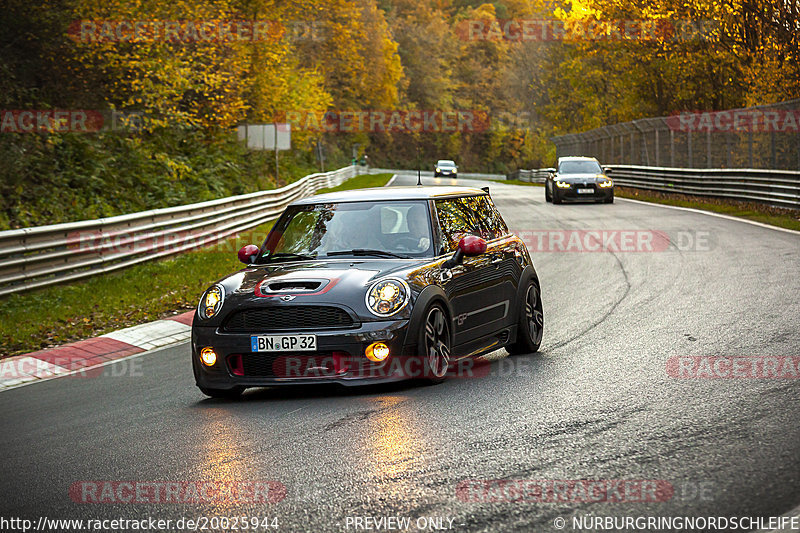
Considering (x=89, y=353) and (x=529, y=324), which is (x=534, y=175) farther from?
(x=529, y=324)

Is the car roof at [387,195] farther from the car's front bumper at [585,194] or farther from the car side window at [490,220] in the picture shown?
the car's front bumper at [585,194]

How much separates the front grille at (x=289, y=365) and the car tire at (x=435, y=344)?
0.69 m

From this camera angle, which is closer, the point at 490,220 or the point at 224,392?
the point at 224,392

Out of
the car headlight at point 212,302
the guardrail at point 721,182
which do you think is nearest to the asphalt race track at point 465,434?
the car headlight at point 212,302

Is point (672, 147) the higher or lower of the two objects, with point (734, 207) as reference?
higher

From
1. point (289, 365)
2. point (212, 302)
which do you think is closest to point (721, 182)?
point (212, 302)

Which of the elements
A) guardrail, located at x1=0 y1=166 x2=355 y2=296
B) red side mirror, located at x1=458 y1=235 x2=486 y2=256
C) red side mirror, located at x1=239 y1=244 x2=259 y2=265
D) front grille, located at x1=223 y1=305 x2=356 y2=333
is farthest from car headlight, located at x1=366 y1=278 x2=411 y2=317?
guardrail, located at x1=0 y1=166 x2=355 y2=296

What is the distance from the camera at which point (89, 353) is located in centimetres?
1063

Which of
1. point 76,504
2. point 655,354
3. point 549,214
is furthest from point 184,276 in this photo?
point 549,214

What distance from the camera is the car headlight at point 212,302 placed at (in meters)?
7.61

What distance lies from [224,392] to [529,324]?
9.66 feet

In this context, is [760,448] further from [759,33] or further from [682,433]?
[759,33]

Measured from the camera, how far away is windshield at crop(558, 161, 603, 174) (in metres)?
33.2

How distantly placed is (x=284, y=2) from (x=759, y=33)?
19012mm
